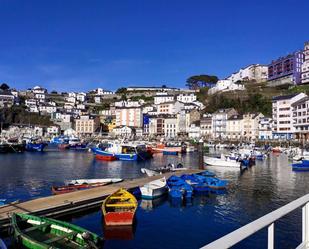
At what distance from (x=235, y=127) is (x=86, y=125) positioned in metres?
67.5

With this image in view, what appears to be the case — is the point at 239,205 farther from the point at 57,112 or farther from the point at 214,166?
the point at 57,112

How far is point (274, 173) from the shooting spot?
3931cm

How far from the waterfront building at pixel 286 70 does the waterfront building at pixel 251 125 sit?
72.1ft

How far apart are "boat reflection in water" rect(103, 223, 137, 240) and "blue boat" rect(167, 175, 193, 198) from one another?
7631mm

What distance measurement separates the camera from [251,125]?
9775cm

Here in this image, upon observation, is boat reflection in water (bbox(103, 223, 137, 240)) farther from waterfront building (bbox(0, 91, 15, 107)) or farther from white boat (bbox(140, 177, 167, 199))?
waterfront building (bbox(0, 91, 15, 107))

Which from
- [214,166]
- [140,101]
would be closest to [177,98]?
[140,101]

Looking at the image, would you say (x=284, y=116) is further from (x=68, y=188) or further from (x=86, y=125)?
(x=86, y=125)

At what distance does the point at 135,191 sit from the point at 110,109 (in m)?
136

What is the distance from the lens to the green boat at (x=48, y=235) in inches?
503

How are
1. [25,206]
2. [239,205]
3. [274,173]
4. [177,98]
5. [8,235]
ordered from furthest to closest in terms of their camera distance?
[177,98] → [274,173] → [239,205] → [25,206] → [8,235]

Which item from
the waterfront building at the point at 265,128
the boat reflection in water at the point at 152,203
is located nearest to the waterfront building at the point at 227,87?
the waterfront building at the point at 265,128

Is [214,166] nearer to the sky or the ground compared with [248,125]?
nearer to the ground

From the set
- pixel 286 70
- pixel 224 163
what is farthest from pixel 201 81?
pixel 224 163
